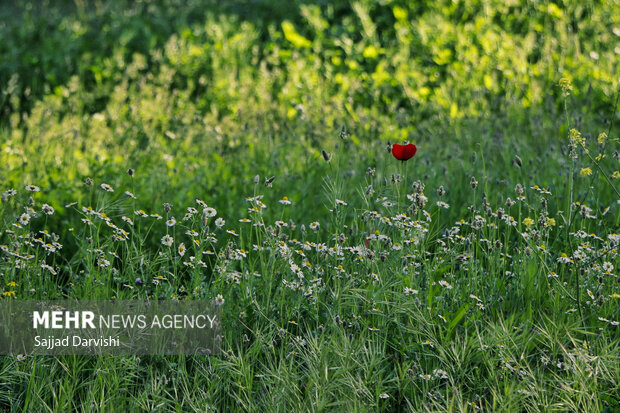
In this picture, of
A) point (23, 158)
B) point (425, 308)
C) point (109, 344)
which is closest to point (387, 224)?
point (425, 308)

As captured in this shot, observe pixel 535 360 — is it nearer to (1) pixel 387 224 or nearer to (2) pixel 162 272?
(1) pixel 387 224

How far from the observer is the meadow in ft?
9.52

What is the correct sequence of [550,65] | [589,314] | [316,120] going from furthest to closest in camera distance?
1. [550,65]
2. [316,120]
3. [589,314]

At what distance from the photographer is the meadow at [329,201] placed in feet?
9.52

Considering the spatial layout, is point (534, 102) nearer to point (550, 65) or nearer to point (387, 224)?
point (550, 65)

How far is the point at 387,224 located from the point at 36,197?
2231 mm

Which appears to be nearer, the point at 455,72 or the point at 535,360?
the point at 535,360

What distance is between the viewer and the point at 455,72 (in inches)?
274

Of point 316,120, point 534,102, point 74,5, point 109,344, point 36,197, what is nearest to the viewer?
point 109,344

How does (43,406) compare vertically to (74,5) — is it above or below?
below

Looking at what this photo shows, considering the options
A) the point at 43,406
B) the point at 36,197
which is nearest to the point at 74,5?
the point at 36,197

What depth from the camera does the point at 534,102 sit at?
6.36 meters

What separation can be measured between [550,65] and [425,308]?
474cm

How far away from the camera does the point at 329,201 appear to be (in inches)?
162
